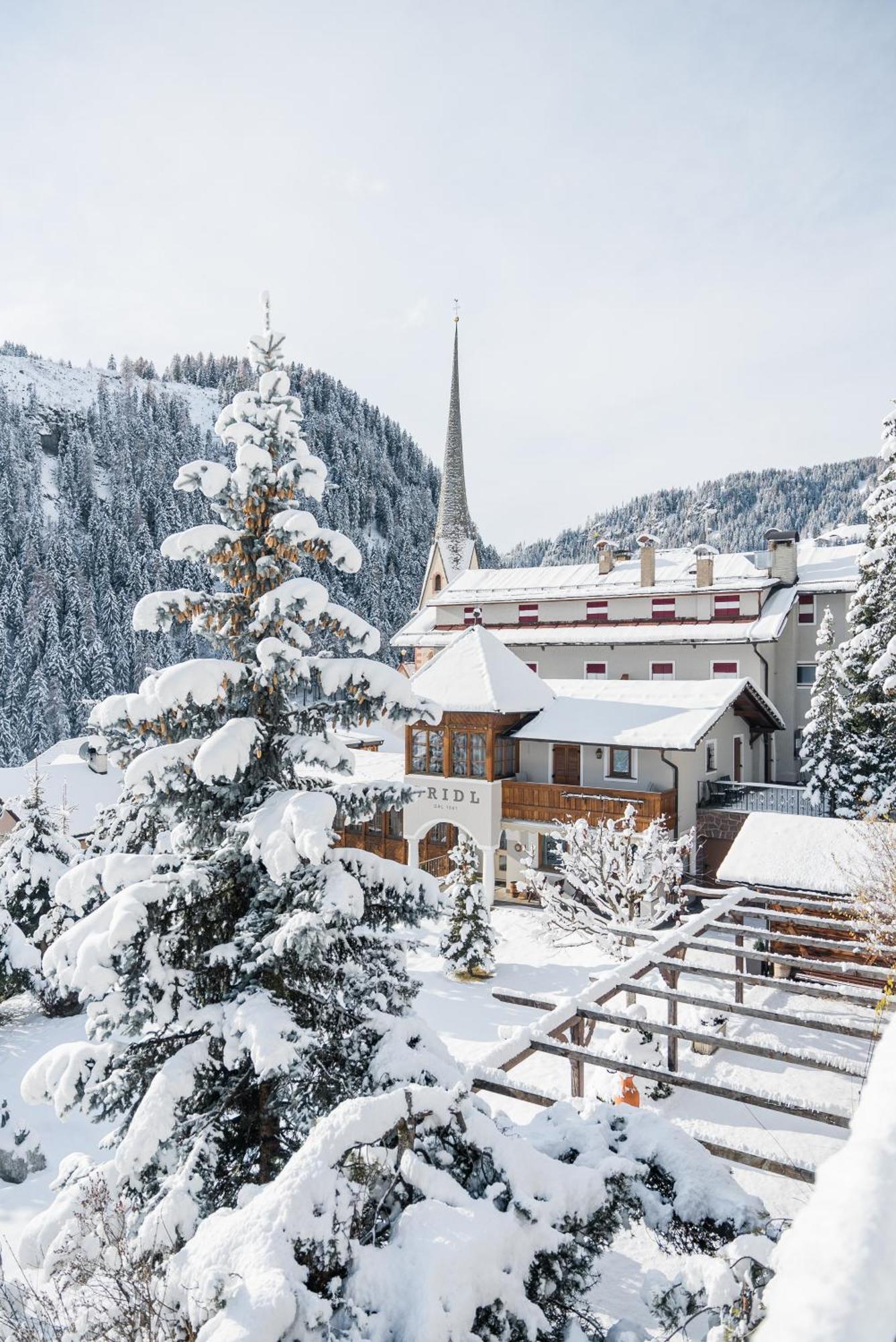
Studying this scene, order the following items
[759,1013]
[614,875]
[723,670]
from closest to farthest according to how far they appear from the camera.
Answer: [759,1013]
[614,875]
[723,670]

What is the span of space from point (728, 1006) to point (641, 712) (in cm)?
1639

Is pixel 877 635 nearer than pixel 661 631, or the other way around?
pixel 877 635

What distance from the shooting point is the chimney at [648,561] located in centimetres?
3491

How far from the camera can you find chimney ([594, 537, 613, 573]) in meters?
37.7

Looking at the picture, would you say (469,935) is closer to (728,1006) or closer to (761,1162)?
(728,1006)

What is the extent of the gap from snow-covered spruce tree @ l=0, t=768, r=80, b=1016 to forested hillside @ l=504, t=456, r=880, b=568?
3652 inches

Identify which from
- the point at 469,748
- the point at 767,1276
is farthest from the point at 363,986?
the point at 469,748

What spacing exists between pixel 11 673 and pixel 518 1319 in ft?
256

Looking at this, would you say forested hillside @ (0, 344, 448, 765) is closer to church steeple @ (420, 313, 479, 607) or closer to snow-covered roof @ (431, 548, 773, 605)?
church steeple @ (420, 313, 479, 607)

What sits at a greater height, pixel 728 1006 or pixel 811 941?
pixel 728 1006

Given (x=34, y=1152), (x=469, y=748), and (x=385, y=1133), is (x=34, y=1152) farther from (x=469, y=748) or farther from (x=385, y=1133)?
(x=469, y=748)

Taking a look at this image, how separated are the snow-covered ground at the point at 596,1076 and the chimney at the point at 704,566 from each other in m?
17.5

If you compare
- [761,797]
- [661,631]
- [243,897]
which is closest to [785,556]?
[661,631]

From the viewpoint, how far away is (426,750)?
26.6 m
